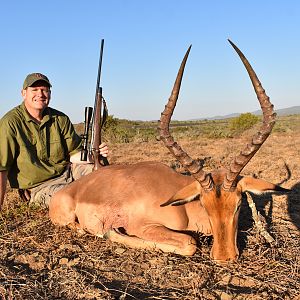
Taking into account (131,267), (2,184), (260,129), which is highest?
(260,129)

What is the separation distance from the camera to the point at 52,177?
21.7ft

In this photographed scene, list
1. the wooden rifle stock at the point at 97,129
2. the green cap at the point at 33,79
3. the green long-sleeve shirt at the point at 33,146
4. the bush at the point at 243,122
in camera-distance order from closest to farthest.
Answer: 1. the green long-sleeve shirt at the point at 33,146
2. the green cap at the point at 33,79
3. the wooden rifle stock at the point at 97,129
4. the bush at the point at 243,122

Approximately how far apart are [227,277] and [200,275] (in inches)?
9.7

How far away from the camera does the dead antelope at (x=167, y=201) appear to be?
157 inches

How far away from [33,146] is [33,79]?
1.05 meters

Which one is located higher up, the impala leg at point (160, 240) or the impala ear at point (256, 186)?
the impala ear at point (256, 186)

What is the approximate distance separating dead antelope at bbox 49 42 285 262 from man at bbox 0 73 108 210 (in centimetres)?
76

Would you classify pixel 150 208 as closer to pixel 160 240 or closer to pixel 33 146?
pixel 160 240

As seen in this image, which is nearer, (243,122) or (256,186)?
(256,186)

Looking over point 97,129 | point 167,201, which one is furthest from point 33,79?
point 167,201

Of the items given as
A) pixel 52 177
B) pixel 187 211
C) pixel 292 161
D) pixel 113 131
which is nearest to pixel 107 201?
pixel 187 211

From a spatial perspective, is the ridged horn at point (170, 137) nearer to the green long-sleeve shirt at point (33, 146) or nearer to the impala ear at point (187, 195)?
the impala ear at point (187, 195)

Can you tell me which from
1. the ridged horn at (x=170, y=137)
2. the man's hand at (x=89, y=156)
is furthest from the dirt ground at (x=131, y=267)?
the man's hand at (x=89, y=156)

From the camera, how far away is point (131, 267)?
13.2 ft
